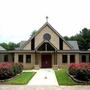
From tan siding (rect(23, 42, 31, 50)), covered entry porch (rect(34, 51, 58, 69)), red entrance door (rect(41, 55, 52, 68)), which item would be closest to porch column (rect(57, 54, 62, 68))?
covered entry porch (rect(34, 51, 58, 69))

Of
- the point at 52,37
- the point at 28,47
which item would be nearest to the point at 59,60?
the point at 52,37

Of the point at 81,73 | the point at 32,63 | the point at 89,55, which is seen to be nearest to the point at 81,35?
the point at 89,55

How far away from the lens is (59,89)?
798 inches

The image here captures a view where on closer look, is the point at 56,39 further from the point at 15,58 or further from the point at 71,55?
the point at 15,58

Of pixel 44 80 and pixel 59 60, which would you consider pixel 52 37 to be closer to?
pixel 59 60

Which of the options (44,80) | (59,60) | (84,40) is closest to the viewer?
(44,80)

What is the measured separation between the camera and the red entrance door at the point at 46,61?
157 ft

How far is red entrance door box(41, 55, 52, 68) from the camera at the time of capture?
47.8 meters

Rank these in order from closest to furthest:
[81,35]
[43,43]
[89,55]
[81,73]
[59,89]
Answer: [59,89] → [81,73] → [43,43] → [89,55] → [81,35]

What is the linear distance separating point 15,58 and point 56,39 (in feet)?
24.7

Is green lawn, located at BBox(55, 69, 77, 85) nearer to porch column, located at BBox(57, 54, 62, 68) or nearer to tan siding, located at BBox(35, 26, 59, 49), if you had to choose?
porch column, located at BBox(57, 54, 62, 68)

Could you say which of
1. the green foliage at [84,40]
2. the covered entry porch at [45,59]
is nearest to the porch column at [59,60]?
the covered entry porch at [45,59]

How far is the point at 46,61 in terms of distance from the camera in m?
47.7

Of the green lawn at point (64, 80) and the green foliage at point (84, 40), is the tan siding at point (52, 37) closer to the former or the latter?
the green lawn at point (64, 80)
